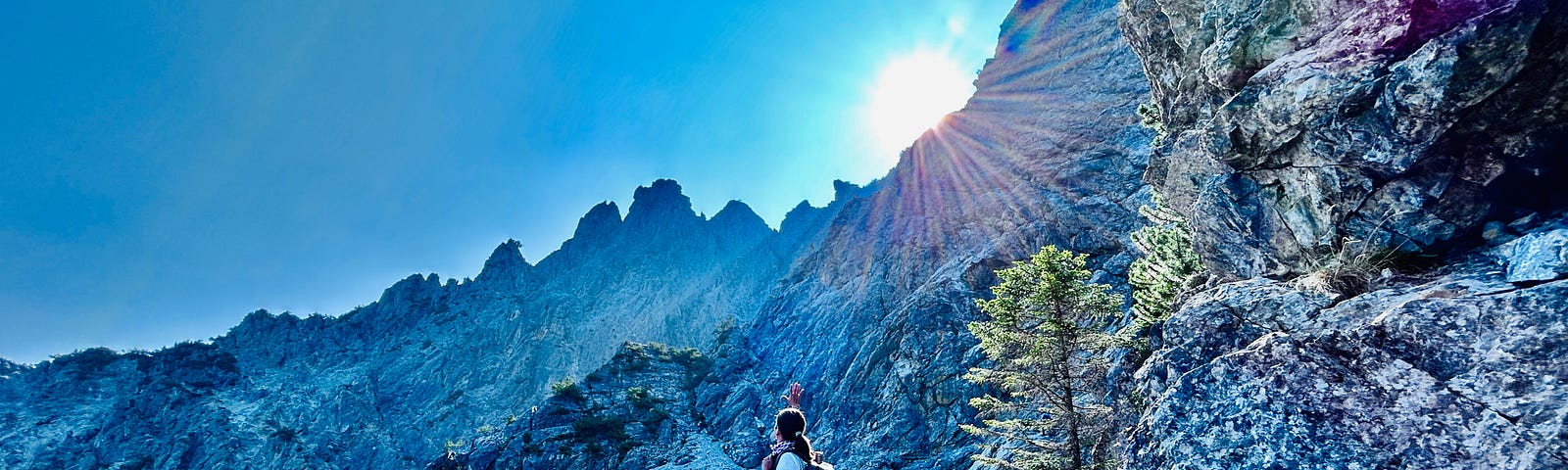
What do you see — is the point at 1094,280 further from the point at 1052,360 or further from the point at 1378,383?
the point at 1378,383

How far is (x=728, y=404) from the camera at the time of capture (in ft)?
225

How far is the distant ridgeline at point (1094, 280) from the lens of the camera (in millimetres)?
8711

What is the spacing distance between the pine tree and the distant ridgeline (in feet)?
3.38

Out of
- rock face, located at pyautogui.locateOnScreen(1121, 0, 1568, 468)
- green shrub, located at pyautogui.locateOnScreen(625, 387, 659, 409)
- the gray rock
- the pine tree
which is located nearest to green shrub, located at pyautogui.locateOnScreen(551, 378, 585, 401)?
green shrub, located at pyautogui.locateOnScreen(625, 387, 659, 409)

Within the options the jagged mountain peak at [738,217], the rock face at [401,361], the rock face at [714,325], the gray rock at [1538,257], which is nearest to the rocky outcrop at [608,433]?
the rock face at [714,325]

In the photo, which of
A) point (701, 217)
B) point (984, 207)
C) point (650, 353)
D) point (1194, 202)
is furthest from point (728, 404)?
point (701, 217)

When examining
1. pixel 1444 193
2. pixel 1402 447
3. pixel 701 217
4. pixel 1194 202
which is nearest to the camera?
pixel 1402 447

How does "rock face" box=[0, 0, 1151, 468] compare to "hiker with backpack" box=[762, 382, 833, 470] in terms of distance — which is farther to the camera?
"rock face" box=[0, 0, 1151, 468]

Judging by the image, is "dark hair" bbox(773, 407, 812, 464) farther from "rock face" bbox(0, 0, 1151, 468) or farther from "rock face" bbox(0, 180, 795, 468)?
"rock face" bbox(0, 180, 795, 468)

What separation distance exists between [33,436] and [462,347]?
56765 millimetres

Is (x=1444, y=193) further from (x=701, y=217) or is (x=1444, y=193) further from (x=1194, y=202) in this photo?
(x=701, y=217)

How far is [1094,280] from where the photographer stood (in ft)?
150

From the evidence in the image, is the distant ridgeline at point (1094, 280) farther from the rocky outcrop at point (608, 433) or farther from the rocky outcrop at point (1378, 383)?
the rocky outcrop at point (608, 433)

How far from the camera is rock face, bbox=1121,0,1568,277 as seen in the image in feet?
30.9
